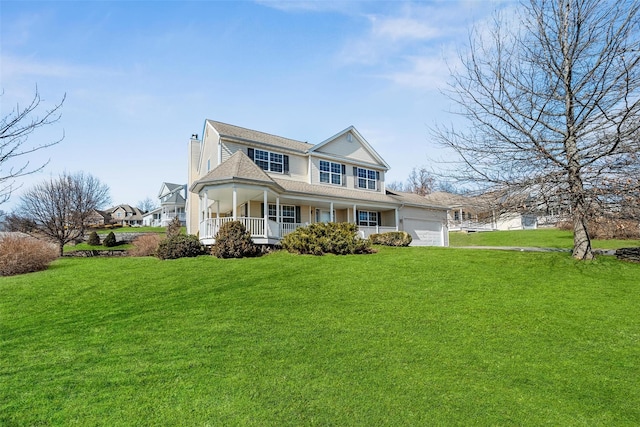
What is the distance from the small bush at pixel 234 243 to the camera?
15.1 meters

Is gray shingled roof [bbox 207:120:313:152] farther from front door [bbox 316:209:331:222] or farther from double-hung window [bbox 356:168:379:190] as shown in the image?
double-hung window [bbox 356:168:379:190]

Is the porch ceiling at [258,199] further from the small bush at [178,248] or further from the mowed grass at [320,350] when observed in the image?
the mowed grass at [320,350]

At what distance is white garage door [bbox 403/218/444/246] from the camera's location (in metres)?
26.3

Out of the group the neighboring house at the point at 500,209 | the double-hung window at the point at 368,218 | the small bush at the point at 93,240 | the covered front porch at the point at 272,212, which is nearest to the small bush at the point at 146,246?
the covered front porch at the point at 272,212

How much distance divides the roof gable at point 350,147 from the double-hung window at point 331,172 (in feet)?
2.31

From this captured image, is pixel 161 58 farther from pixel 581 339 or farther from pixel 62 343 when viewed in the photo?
pixel 581 339

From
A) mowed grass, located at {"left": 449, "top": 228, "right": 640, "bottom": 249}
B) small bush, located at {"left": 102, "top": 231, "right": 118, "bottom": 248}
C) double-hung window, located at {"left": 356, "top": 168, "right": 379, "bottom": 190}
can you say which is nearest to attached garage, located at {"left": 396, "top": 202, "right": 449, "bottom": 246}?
double-hung window, located at {"left": 356, "top": 168, "right": 379, "bottom": 190}

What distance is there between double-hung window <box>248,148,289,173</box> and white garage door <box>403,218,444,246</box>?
9884 mm

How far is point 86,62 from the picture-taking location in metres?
9.38

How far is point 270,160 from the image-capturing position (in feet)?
70.5

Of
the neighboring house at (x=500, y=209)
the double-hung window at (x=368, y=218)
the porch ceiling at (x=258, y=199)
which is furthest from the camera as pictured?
the double-hung window at (x=368, y=218)

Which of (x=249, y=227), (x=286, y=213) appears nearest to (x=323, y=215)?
(x=286, y=213)

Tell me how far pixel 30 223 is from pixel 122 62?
2379 cm

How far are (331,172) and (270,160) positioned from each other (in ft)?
14.8
